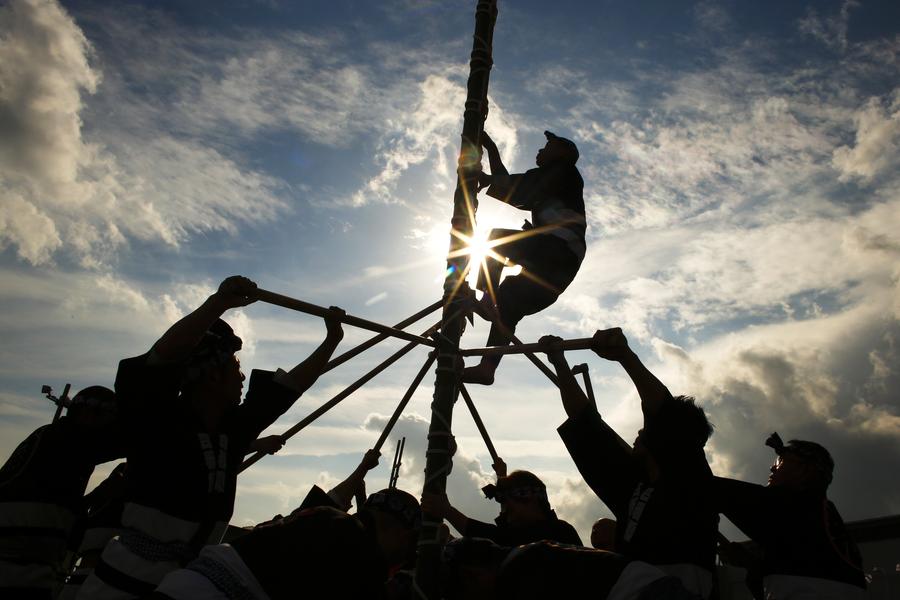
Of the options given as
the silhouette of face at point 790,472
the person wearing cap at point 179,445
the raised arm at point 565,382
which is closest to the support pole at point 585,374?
the raised arm at point 565,382

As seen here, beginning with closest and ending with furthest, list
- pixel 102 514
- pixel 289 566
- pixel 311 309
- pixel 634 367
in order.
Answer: pixel 289 566
pixel 634 367
pixel 311 309
pixel 102 514

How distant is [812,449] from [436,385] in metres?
2.71

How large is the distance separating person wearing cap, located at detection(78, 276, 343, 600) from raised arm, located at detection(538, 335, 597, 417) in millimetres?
1952

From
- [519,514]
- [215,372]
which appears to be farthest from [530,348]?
[215,372]

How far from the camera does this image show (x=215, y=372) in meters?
3.17

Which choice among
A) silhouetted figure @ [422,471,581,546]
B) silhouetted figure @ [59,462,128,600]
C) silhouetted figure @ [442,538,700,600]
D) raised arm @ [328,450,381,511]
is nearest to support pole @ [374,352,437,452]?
raised arm @ [328,450,381,511]

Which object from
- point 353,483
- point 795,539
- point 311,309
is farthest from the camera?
point 353,483

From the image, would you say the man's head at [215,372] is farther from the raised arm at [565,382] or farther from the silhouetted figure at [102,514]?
the raised arm at [565,382]

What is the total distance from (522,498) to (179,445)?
2284mm

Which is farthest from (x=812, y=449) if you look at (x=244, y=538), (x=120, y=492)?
(x=120, y=492)

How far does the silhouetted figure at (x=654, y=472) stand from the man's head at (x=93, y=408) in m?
2.88

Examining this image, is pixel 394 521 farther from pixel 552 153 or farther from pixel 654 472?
pixel 552 153

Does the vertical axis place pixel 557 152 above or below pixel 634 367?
above

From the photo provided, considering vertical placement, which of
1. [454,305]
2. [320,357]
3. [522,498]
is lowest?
[522,498]
